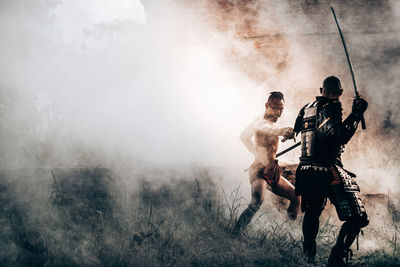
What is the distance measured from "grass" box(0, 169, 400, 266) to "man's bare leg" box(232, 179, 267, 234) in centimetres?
13

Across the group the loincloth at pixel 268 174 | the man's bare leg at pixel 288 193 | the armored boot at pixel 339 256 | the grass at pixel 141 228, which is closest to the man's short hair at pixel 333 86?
the loincloth at pixel 268 174

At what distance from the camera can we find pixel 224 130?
18.5 feet

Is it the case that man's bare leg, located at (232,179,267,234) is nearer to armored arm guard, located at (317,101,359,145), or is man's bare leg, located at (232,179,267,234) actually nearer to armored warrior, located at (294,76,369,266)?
armored warrior, located at (294,76,369,266)

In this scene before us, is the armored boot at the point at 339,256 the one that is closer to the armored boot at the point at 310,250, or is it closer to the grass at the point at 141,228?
the armored boot at the point at 310,250

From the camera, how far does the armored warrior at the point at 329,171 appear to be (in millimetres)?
2725

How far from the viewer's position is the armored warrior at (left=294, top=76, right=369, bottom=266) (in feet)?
8.94

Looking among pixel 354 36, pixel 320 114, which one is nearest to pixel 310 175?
pixel 320 114

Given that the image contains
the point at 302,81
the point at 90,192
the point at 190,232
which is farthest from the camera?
the point at 302,81

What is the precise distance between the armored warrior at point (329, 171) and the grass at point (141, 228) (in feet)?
1.79

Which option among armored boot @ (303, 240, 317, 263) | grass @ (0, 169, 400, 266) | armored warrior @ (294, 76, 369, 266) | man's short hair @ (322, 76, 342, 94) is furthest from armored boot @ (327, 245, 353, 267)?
man's short hair @ (322, 76, 342, 94)

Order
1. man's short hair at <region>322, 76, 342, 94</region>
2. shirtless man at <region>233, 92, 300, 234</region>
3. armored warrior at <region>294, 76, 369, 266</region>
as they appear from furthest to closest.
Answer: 1. shirtless man at <region>233, 92, 300, 234</region>
2. man's short hair at <region>322, 76, 342, 94</region>
3. armored warrior at <region>294, 76, 369, 266</region>

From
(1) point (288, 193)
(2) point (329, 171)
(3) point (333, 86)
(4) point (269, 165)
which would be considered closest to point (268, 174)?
(4) point (269, 165)

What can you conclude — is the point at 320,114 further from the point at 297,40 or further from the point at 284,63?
the point at 297,40

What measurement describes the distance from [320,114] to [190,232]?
2084mm
